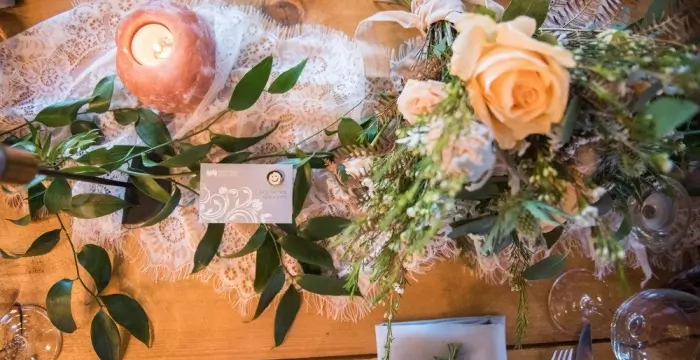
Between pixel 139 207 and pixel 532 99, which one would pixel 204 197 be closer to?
pixel 139 207

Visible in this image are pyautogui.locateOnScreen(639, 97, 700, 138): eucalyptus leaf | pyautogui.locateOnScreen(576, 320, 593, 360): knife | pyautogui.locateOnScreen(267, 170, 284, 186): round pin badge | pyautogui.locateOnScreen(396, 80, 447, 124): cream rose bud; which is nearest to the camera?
pyautogui.locateOnScreen(639, 97, 700, 138): eucalyptus leaf

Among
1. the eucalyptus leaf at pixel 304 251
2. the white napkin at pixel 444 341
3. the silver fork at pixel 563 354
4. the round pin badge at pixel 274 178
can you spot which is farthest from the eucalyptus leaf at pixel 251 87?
the silver fork at pixel 563 354

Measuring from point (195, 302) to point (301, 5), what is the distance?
0.55m

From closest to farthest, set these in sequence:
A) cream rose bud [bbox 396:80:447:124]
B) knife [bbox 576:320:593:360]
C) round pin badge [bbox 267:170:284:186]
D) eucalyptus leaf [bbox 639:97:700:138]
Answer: eucalyptus leaf [bbox 639:97:700:138] < cream rose bud [bbox 396:80:447:124] < round pin badge [bbox 267:170:284:186] < knife [bbox 576:320:593:360]

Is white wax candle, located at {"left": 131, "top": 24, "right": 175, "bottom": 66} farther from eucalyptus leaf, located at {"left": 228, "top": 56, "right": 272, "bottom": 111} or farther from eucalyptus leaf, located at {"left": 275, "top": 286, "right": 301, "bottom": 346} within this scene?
eucalyptus leaf, located at {"left": 275, "top": 286, "right": 301, "bottom": 346}

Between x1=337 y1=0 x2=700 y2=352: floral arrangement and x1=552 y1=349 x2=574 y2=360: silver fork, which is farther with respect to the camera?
x1=552 y1=349 x2=574 y2=360: silver fork

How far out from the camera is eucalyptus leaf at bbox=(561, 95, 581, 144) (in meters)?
0.57

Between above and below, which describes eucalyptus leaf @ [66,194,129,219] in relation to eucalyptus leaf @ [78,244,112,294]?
above

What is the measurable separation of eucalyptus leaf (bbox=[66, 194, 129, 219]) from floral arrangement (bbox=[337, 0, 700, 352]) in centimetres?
44

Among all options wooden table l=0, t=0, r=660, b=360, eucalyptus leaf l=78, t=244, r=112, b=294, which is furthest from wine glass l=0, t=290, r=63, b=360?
eucalyptus leaf l=78, t=244, r=112, b=294

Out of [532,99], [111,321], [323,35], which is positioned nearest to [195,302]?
[111,321]

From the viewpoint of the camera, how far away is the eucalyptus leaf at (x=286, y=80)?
90 cm

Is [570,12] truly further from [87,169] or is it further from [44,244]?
[44,244]

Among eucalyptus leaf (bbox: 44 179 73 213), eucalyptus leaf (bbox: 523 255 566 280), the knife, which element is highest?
eucalyptus leaf (bbox: 44 179 73 213)
